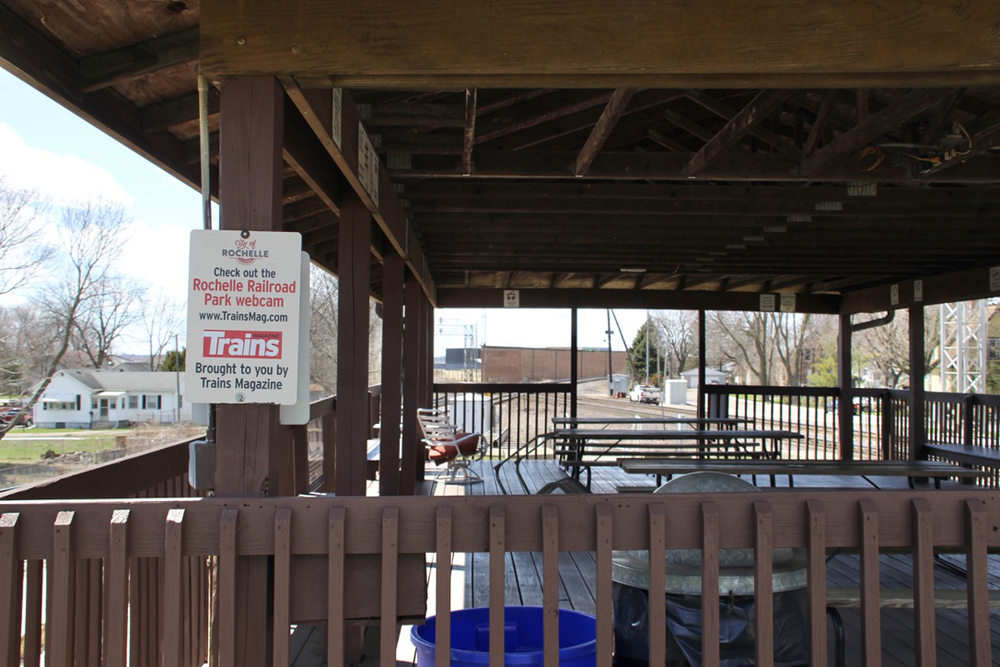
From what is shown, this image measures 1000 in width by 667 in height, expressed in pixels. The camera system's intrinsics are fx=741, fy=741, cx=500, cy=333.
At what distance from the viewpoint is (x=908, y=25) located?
2088 mm

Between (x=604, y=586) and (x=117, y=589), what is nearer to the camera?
(x=117, y=589)

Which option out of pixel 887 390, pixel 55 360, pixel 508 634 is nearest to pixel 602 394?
pixel 55 360

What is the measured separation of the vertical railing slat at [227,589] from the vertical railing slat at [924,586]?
1855 mm

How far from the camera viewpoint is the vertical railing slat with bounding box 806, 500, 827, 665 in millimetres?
2027

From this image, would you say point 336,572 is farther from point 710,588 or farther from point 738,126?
point 738,126

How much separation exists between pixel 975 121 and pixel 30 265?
2941cm

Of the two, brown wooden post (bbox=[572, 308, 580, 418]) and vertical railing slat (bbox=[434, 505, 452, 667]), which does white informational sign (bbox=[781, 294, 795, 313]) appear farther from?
vertical railing slat (bbox=[434, 505, 452, 667])

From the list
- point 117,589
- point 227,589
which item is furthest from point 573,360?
point 117,589

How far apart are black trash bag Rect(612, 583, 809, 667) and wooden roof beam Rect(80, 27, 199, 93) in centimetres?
219

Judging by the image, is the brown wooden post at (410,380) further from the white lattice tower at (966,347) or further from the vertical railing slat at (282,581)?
the white lattice tower at (966,347)

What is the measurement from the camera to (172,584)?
1.87 m

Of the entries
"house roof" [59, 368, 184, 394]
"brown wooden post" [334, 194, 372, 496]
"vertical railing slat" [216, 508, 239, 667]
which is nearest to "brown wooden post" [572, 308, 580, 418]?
"brown wooden post" [334, 194, 372, 496]

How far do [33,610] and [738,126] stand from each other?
327 centimetres

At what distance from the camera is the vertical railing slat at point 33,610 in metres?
1.86
